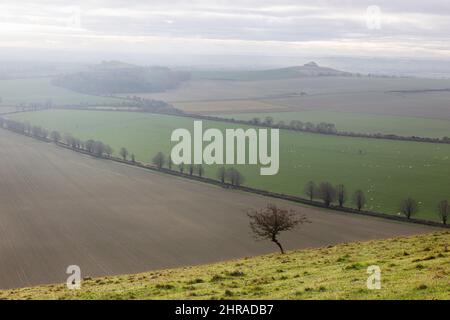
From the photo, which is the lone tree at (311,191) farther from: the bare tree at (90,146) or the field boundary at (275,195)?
the bare tree at (90,146)

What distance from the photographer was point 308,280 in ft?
60.3

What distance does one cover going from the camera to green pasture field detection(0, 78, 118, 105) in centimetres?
15112

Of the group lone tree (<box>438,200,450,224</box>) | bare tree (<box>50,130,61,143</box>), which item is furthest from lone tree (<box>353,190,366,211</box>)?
bare tree (<box>50,130,61,143</box>)

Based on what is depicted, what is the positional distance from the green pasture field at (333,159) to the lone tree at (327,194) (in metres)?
3.94

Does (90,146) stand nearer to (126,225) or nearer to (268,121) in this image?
(268,121)

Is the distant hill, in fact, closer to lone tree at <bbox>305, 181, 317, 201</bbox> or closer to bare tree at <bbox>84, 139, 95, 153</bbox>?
bare tree at <bbox>84, 139, 95, 153</bbox>

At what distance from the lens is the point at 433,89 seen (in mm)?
194375

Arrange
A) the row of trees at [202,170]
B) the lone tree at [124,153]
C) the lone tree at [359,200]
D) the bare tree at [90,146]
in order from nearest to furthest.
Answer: the lone tree at [359,200] < the row of trees at [202,170] < the lone tree at [124,153] < the bare tree at [90,146]

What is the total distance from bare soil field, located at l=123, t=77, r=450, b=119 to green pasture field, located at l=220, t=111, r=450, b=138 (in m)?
7.57

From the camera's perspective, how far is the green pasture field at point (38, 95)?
151125 mm

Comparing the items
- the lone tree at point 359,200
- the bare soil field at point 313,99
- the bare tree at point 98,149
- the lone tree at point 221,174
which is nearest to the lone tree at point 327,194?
the lone tree at point 359,200

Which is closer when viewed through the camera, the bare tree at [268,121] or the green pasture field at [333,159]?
the green pasture field at [333,159]

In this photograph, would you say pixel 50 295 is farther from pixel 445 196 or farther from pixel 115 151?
pixel 115 151

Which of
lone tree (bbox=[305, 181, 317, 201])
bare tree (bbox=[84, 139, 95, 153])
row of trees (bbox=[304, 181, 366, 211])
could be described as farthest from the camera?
bare tree (bbox=[84, 139, 95, 153])
